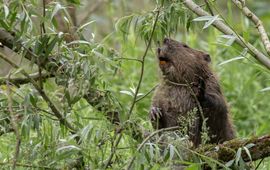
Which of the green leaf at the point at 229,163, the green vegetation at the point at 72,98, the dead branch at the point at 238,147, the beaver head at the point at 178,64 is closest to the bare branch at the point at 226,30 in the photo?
the green vegetation at the point at 72,98

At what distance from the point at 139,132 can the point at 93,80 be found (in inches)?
16.1

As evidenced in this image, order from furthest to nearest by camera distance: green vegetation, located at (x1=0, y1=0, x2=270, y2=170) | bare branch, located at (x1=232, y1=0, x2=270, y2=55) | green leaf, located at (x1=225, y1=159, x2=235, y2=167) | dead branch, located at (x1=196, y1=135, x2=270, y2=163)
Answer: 1. bare branch, located at (x1=232, y1=0, x2=270, y2=55)
2. dead branch, located at (x1=196, y1=135, x2=270, y2=163)
3. green leaf, located at (x1=225, y1=159, x2=235, y2=167)
4. green vegetation, located at (x1=0, y1=0, x2=270, y2=170)

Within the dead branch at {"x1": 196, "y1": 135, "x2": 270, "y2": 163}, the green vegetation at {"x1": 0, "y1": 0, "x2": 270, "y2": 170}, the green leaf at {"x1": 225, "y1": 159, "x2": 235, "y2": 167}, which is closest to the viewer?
the green vegetation at {"x1": 0, "y1": 0, "x2": 270, "y2": 170}

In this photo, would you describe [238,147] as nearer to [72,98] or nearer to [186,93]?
[72,98]

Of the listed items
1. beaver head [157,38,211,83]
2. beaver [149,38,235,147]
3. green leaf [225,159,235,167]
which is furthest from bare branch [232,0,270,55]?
A: beaver head [157,38,211,83]

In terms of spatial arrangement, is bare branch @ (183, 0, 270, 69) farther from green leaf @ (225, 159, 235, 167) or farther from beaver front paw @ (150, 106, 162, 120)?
beaver front paw @ (150, 106, 162, 120)

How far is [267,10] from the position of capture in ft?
37.3

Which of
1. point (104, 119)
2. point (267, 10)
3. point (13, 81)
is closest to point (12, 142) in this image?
point (13, 81)

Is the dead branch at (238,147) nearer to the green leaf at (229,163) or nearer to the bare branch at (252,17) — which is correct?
the green leaf at (229,163)

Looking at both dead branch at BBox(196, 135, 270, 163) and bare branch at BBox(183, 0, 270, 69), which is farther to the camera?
bare branch at BBox(183, 0, 270, 69)

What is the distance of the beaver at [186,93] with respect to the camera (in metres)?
5.91

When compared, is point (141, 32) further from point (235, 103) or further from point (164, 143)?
point (235, 103)

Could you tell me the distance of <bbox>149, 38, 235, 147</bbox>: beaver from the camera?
591cm

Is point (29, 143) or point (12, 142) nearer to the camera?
point (29, 143)
